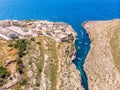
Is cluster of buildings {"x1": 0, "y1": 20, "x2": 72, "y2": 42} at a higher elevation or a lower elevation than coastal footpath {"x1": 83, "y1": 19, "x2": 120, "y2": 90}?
higher

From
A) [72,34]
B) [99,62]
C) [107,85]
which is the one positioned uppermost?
[72,34]

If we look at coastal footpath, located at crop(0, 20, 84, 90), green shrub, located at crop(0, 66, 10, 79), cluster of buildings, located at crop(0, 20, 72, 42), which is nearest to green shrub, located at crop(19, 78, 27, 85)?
coastal footpath, located at crop(0, 20, 84, 90)

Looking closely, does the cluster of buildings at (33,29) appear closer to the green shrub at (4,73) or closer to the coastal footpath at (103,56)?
the coastal footpath at (103,56)

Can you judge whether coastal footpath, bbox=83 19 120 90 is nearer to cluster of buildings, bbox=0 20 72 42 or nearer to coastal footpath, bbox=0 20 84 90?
coastal footpath, bbox=0 20 84 90

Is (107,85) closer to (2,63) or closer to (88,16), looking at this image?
(2,63)

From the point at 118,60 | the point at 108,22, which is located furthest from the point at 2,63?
the point at 108,22

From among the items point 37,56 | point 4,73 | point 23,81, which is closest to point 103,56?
point 37,56

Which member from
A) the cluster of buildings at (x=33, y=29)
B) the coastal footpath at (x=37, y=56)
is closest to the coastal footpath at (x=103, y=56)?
the coastal footpath at (x=37, y=56)

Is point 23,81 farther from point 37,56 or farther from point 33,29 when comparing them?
point 33,29
